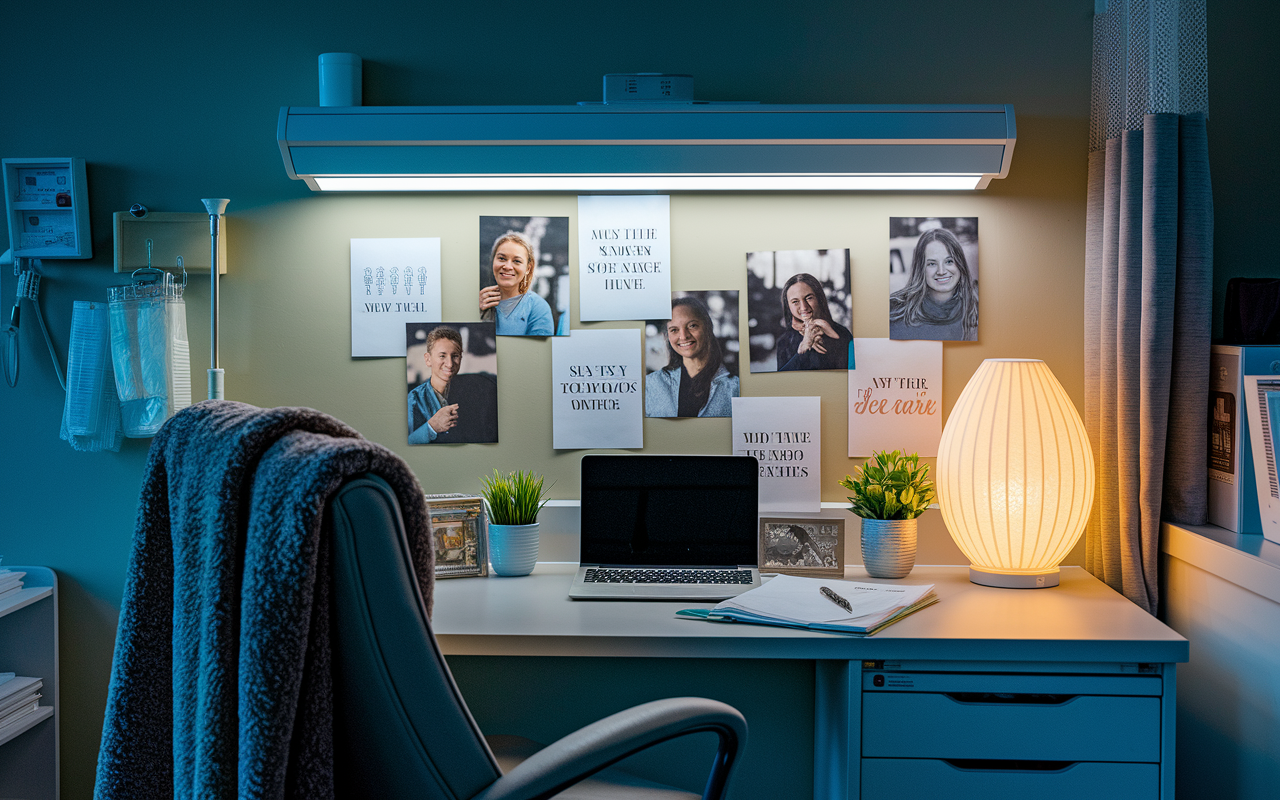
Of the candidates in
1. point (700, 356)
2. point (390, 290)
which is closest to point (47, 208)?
point (390, 290)

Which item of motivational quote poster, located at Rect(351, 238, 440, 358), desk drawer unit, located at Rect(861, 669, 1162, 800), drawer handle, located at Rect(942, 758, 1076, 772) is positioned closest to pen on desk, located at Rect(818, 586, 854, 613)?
desk drawer unit, located at Rect(861, 669, 1162, 800)

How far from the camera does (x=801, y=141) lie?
1.52 metres

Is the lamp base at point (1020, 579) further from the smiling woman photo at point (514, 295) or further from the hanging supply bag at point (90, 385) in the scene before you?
the hanging supply bag at point (90, 385)

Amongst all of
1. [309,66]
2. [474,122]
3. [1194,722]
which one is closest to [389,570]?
[474,122]

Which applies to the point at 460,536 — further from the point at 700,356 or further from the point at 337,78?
the point at 337,78

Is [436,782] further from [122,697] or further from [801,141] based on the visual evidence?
[801,141]

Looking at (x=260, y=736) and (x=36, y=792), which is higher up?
(x=260, y=736)

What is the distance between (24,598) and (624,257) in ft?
4.41

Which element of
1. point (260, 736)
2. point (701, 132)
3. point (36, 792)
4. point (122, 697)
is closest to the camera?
point (260, 736)

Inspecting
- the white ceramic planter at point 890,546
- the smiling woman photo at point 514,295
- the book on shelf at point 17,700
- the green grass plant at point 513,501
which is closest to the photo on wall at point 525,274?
the smiling woman photo at point 514,295

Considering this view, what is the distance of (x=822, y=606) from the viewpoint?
139 cm

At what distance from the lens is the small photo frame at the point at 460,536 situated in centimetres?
165

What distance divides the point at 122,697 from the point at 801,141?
4.19ft

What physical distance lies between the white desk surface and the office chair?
49cm
